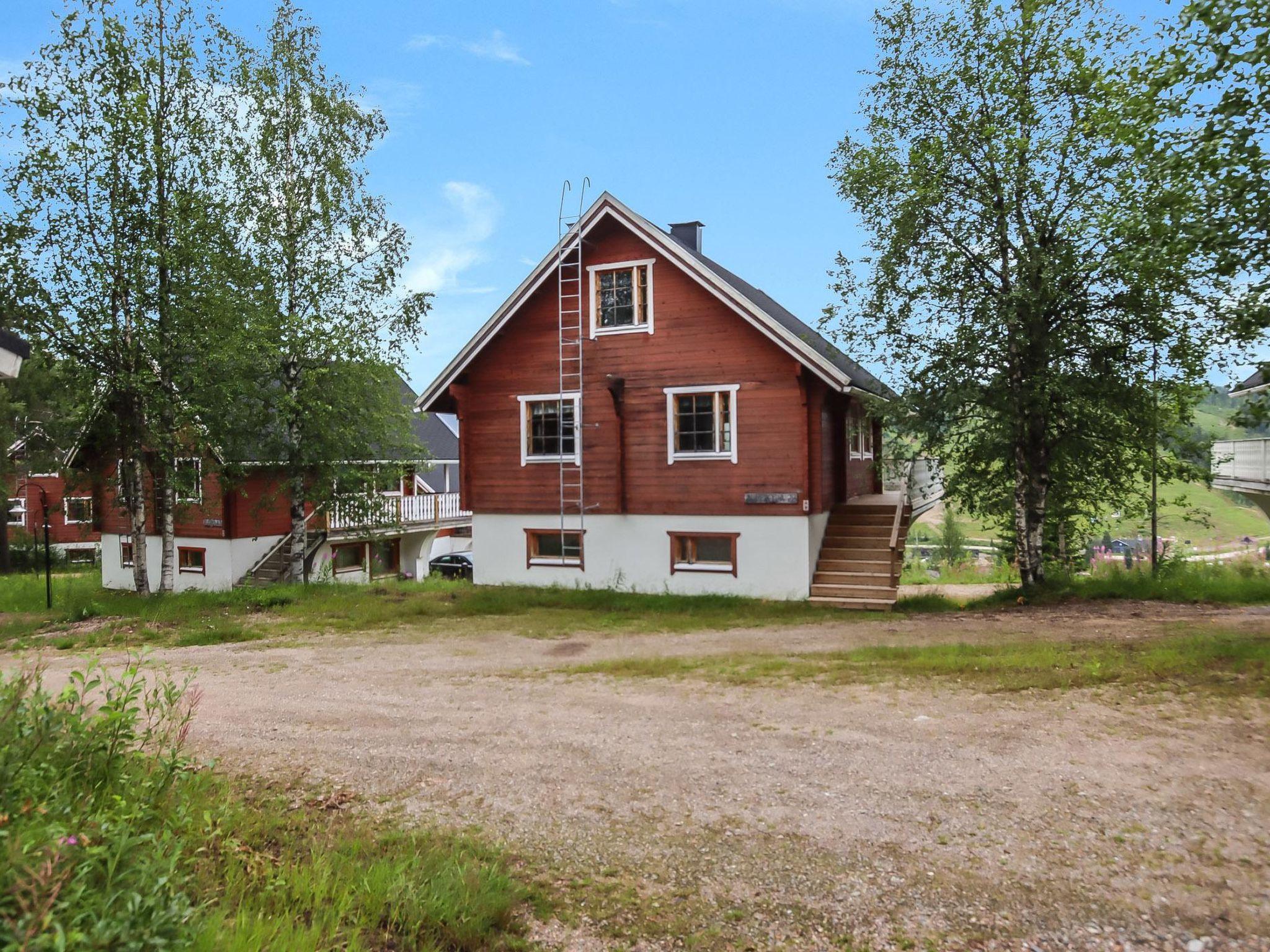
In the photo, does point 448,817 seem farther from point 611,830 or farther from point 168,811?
point 168,811

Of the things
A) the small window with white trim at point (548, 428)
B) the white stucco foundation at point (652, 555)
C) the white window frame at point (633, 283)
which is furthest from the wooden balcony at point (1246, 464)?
the small window with white trim at point (548, 428)

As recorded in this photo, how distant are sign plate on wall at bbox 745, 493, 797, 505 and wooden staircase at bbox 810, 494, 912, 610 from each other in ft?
6.03

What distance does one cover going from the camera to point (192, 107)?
69.3ft

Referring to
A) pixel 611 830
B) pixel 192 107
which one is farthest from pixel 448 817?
pixel 192 107

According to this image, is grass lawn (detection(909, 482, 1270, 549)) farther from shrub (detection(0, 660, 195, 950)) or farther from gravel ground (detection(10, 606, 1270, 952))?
shrub (detection(0, 660, 195, 950))

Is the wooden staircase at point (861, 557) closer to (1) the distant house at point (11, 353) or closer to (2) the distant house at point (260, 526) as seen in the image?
(2) the distant house at point (260, 526)

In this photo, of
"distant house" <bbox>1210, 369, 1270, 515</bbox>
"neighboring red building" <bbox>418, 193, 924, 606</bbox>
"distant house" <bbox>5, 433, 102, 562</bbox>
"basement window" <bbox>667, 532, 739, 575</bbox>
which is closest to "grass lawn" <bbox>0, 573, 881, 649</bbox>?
"basement window" <bbox>667, 532, 739, 575</bbox>

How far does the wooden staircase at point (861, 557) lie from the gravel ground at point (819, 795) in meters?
8.47

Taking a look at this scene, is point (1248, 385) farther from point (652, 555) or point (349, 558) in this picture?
point (349, 558)

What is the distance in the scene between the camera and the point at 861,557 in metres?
20.2

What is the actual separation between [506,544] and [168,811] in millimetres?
17287

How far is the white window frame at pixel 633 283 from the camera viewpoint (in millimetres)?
20875

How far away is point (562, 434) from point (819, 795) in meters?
15.8

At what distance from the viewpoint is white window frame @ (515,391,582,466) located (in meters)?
21.7
